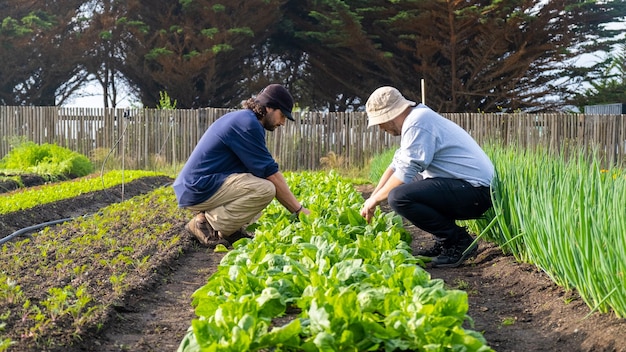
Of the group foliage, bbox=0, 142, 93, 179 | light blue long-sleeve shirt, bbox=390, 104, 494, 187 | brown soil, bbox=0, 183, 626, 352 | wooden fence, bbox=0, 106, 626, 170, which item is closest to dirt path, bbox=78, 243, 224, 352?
brown soil, bbox=0, 183, 626, 352

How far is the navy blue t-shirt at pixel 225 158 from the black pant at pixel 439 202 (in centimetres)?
100

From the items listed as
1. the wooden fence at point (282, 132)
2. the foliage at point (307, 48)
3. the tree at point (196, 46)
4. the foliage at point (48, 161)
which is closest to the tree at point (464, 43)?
the foliage at point (307, 48)

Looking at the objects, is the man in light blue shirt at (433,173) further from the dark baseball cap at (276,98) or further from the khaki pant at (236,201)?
the khaki pant at (236,201)

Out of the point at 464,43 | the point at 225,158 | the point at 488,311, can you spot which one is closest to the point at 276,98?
the point at 225,158

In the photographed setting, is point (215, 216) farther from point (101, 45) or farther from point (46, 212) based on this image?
point (101, 45)

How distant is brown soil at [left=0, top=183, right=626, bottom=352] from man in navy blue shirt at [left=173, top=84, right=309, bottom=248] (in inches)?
13.6

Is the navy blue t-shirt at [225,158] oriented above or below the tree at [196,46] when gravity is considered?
below

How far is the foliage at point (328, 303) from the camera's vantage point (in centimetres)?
233

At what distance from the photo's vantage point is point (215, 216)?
5340 millimetres

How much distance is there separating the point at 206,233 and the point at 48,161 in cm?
833

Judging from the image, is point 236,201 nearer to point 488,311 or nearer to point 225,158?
point 225,158

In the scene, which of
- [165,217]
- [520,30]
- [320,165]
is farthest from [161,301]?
[520,30]

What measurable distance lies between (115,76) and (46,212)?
16.0m

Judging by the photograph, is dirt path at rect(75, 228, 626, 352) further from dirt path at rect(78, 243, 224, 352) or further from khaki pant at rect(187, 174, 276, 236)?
khaki pant at rect(187, 174, 276, 236)
